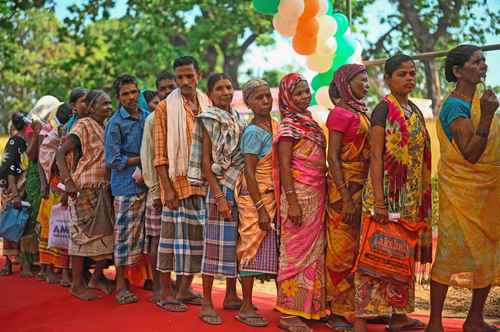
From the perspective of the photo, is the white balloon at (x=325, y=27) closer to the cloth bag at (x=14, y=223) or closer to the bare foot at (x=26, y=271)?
the cloth bag at (x=14, y=223)

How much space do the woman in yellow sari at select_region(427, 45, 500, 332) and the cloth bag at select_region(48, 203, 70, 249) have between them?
135 inches

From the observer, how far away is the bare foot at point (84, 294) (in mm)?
5891

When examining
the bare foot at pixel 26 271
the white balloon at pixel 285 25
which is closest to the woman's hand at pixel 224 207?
the bare foot at pixel 26 271

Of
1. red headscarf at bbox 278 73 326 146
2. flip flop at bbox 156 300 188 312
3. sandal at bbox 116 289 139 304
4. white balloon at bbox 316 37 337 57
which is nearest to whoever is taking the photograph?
red headscarf at bbox 278 73 326 146

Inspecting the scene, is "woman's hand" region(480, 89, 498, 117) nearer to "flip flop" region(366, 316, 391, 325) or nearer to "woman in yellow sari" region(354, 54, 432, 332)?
"woman in yellow sari" region(354, 54, 432, 332)

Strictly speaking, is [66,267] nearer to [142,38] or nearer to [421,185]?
[421,185]

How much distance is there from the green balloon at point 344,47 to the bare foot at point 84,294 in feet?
13.3

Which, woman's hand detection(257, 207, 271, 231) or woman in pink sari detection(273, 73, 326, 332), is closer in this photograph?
woman in pink sari detection(273, 73, 326, 332)

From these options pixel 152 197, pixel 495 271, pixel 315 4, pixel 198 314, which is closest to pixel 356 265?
pixel 495 271

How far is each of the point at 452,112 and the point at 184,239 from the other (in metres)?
2.15

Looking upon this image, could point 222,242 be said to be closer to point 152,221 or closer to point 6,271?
point 152,221

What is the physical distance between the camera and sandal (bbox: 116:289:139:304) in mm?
5637

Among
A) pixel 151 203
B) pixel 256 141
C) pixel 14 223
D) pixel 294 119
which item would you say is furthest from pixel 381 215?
pixel 14 223

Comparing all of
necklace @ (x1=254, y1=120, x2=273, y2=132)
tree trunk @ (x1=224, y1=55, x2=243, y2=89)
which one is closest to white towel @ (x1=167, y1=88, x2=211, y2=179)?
necklace @ (x1=254, y1=120, x2=273, y2=132)
